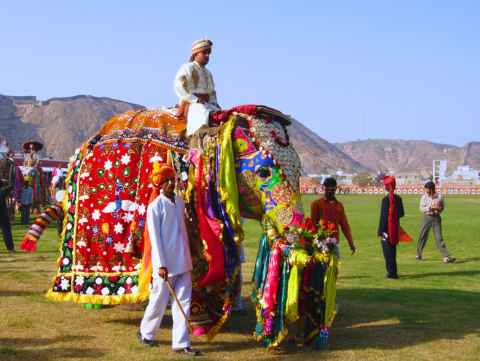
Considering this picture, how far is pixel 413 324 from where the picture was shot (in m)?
7.29

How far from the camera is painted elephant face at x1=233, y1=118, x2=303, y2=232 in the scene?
18.8 feet

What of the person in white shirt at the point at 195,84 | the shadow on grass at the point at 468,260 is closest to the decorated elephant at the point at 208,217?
the person in white shirt at the point at 195,84

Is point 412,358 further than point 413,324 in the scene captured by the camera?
No

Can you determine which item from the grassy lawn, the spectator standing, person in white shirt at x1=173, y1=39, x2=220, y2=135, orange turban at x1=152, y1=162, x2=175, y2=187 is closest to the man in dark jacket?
the grassy lawn

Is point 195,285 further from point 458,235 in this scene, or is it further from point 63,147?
point 63,147

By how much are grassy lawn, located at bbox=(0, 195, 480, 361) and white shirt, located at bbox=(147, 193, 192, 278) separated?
79cm

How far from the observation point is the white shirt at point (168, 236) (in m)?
5.79

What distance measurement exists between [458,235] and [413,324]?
1288 centimetres

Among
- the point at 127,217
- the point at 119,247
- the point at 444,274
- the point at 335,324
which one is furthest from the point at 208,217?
the point at 444,274

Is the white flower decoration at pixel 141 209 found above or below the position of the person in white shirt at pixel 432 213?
above

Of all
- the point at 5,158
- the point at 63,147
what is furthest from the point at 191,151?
the point at 63,147

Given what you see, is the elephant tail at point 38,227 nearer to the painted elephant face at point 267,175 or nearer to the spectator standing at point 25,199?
the painted elephant face at point 267,175

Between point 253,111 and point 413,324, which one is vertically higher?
point 253,111

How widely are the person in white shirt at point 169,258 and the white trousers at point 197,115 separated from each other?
68cm
